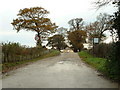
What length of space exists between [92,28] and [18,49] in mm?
40084

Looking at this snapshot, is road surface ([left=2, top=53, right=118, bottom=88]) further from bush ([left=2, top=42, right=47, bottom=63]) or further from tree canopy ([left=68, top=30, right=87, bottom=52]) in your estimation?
tree canopy ([left=68, top=30, right=87, bottom=52])

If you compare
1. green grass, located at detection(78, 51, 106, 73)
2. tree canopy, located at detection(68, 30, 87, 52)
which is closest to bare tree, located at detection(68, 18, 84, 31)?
tree canopy, located at detection(68, 30, 87, 52)

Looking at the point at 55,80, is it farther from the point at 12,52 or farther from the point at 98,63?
the point at 12,52

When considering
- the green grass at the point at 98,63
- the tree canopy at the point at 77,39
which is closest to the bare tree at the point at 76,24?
the tree canopy at the point at 77,39

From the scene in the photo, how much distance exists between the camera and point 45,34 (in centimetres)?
4175

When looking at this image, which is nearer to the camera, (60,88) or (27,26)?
(60,88)

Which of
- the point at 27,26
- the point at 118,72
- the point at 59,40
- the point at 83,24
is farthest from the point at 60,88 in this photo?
the point at 59,40

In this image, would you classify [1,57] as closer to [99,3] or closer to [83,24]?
[99,3]

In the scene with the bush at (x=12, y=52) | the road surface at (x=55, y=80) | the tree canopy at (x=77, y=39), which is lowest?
the road surface at (x=55, y=80)

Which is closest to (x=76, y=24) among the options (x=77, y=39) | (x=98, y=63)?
(x=77, y=39)

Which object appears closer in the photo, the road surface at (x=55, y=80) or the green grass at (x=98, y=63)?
the road surface at (x=55, y=80)

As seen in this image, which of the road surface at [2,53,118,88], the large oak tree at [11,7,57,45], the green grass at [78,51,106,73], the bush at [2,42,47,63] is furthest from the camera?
the large oak tree at [11,7,57,45]

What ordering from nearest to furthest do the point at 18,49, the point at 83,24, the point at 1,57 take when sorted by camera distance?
the point at 1,57
the point at 18,49
the point at 83,24

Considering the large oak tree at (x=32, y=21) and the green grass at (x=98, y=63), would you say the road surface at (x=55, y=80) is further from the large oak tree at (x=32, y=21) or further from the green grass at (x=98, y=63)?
the large oak tree at (x=32, y=21)
